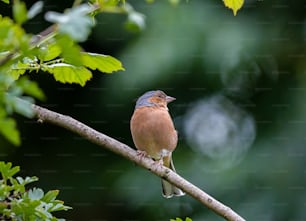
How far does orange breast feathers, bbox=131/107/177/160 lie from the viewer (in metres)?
1.90

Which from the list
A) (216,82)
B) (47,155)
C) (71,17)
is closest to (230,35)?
(216,82)

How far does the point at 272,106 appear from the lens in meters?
2.50

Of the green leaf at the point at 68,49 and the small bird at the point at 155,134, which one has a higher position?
the small bird at the point at 155,134

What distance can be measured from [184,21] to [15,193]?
141 centimetres

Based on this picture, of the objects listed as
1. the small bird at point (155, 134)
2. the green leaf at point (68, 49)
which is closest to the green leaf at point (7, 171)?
the green leaf at point (68, 49)

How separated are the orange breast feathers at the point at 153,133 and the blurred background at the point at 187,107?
0.18 meters

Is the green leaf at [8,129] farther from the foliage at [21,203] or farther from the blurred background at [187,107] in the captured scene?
the blurred background at [187,107]

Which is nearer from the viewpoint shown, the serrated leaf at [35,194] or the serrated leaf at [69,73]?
the serrated leaf at [35,194]

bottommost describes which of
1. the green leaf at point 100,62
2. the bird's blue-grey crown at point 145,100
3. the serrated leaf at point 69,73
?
the green leaf at point 100,62

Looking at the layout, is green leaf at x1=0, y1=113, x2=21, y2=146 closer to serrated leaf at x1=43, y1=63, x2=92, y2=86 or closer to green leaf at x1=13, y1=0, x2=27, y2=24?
green leaf at x1=13, y1=0, x2=27, y2=24

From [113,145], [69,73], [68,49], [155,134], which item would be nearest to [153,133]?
[155,134]

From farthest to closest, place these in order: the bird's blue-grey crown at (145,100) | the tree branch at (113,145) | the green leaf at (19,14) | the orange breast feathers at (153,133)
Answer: the bird's blue-grey crown at (145,100) → the orange breast feathers at (153,133) → the tree branch at (113,145) → the green leaf at (19,14)

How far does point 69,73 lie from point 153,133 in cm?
95

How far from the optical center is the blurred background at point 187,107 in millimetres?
2178
